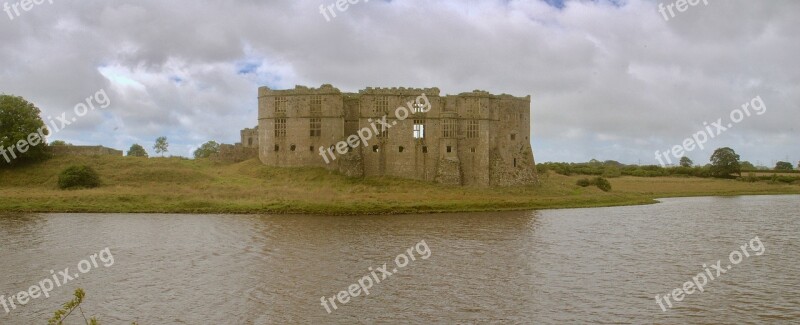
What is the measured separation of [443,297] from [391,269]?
4648mm

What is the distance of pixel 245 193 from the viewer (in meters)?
48.5

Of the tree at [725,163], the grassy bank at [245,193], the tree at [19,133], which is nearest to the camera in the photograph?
the grassy bank at [245,193]

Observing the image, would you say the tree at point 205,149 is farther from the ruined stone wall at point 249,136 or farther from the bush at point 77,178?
the bush at point 77,178

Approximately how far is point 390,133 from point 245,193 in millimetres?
15543

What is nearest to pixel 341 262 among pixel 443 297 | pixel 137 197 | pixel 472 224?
pixel 443 297

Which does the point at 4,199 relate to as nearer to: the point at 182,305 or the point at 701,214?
the point at 182,305

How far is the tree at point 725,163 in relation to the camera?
332 ft

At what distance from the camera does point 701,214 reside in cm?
4972

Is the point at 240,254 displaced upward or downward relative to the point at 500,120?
downward

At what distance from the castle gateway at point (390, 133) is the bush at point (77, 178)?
1533 cm

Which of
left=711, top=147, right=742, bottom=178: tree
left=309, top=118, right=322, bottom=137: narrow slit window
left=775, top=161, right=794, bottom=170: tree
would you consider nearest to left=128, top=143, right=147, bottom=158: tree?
left=309, top=118, right=322, bottom=137: narrow slit window

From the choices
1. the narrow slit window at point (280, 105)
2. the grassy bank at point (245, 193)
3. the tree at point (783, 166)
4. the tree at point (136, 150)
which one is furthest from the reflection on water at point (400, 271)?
the tree at point (783, 166)

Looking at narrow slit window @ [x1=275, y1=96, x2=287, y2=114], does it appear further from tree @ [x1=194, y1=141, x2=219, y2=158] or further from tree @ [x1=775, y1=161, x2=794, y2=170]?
tree @ [x1=775, y1=161, x2=794, y2=170]

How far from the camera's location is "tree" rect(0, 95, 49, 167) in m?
55.5
